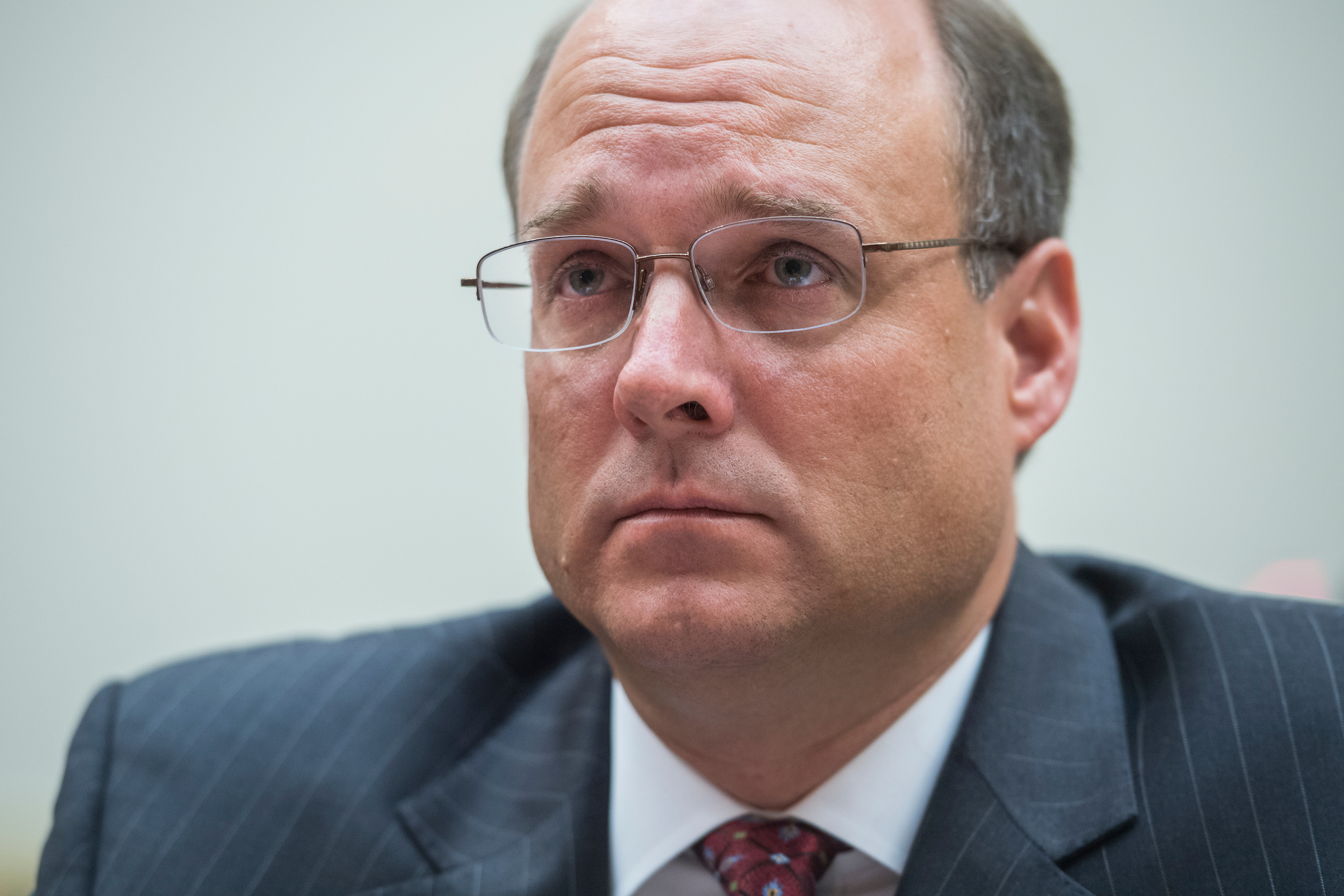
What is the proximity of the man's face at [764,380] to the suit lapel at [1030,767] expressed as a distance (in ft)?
0.62

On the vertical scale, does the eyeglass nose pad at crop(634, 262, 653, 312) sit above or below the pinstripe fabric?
above

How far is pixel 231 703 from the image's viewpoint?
191 centimetres

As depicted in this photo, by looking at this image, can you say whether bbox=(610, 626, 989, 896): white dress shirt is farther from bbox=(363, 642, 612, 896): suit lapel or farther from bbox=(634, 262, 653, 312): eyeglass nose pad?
bbox=(634, 262, 653, 312): eyeglass nose pad

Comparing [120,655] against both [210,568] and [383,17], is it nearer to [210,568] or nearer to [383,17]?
[210,568]

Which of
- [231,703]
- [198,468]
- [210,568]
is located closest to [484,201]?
[198,468]

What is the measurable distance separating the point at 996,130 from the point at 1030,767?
39.2 inches

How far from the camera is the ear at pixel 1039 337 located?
5.24 feet

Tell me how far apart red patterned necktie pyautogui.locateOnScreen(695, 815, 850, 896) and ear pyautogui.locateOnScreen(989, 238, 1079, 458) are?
0.69 metres

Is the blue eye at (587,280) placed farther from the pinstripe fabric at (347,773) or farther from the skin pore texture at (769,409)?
the pinstripe fabric at (347,773)

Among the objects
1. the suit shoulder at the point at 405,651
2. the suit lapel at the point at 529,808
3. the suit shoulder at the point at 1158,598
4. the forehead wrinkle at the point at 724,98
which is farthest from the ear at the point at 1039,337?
the suit shoulder at the point at 405,651

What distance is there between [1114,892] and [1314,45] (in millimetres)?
1930

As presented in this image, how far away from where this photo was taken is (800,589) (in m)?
1.30

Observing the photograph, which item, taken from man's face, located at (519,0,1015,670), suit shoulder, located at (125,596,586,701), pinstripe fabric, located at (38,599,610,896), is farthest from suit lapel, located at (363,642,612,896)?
man's face, located at (519,0,1015,670)

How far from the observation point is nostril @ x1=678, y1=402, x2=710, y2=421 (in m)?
1.29
